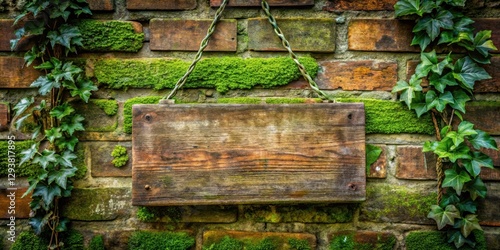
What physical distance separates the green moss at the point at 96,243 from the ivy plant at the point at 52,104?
0.27ft

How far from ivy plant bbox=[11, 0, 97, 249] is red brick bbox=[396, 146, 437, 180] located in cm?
94

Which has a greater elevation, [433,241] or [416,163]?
[416,163]

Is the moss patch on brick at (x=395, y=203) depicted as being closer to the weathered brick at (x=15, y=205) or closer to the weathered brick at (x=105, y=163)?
the weathered brick at (x=105, y=163)

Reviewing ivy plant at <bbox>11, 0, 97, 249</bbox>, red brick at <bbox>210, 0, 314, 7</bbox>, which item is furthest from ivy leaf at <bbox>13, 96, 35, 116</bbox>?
red brick at <bbox>210, 0, 314, 7</bbox>

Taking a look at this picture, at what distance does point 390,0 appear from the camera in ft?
3.30

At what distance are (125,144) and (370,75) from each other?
0.77 meters

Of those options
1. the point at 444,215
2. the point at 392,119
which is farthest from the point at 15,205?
the point at 444,215

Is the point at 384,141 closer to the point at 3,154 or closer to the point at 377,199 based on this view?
the point at 377,199

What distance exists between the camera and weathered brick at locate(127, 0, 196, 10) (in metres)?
1.02

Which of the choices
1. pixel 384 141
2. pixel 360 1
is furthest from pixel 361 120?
pixel 360 1

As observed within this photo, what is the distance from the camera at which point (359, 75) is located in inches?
39.8

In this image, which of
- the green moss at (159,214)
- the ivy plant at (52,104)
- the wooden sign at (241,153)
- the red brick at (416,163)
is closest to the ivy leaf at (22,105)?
the ivy plant at (52,104)

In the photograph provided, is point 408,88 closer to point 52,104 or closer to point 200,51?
point 200,51

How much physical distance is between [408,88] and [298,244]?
56cm
